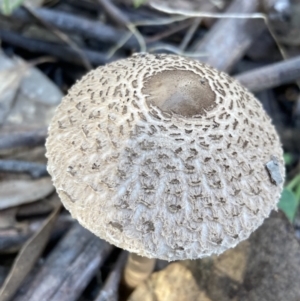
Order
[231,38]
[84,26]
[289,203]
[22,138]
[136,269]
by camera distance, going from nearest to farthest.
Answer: [136,269]
[22,138]
[289,203]
[231,38]
[84,26]

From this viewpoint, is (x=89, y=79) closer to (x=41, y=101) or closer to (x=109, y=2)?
(x=41, y=101)

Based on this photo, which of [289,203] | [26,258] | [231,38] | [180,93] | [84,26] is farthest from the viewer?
[84,26]

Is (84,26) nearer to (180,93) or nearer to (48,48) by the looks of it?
(48,48)

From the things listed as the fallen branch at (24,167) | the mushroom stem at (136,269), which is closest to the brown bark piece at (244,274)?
the mushroom stem at (136,269)

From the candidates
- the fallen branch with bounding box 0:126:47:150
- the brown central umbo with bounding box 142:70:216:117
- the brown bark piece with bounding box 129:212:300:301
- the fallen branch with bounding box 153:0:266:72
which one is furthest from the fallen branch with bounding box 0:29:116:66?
the brown bark piece with bounding box 129:212:300:301

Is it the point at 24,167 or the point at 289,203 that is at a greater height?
the point at 289,203

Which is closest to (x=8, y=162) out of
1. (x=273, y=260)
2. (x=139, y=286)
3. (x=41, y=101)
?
(x=41, y=101)

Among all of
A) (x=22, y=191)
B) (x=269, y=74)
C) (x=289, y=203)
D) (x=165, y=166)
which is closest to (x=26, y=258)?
(x=22, y=191)

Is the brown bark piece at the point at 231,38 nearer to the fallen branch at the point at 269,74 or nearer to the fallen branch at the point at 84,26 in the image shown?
the fallen branch at the point at 269,74
